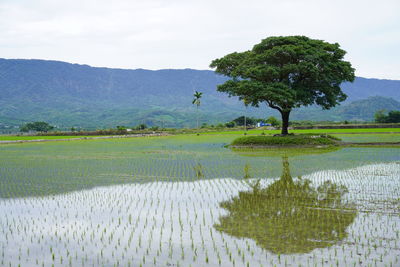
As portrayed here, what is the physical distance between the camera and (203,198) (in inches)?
544

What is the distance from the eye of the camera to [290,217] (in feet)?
35.8

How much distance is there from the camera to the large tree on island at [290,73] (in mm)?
36406

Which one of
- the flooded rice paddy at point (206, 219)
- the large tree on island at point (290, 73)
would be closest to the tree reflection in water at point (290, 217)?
the flooded rice paddy at point (206, 219)

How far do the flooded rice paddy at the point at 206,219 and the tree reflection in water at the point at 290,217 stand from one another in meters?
0.03

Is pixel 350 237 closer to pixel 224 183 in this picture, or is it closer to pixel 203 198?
pixel 203 198

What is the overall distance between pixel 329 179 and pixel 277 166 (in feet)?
17.1

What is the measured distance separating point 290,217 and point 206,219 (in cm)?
218

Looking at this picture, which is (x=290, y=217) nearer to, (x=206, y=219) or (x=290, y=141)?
(x=206, y=219)

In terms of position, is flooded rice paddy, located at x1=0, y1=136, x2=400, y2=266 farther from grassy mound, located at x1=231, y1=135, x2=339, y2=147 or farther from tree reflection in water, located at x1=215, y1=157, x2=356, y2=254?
grassy mound, located at x1=231, y1=135, x2=339, y2=147

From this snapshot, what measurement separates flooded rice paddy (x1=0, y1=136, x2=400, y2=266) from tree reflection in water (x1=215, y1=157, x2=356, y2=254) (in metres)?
0.03

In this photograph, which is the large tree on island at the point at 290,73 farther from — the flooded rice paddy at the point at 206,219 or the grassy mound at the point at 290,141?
the flooded rice paddy at the point at 206,219

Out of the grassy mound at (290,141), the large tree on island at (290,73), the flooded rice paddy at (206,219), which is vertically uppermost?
the large tree on island at (290,73)

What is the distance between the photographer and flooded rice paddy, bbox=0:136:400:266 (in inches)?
323

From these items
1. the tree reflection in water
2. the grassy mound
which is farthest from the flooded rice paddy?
the grassy mound
